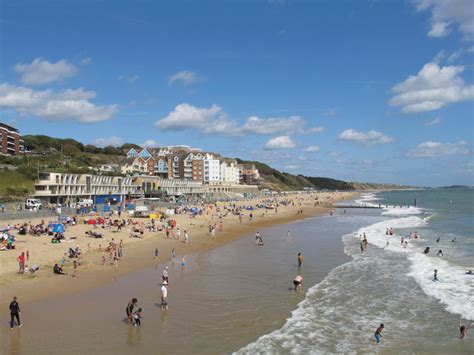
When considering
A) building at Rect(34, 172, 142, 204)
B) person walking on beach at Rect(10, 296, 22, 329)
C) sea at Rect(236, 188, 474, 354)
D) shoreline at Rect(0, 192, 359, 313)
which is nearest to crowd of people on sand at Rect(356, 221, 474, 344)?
sea at Rect(236, 188, 474, 354)

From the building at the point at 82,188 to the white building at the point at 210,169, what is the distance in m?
45.6

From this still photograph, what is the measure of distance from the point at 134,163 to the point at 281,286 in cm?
9666

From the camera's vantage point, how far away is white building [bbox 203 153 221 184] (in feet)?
412

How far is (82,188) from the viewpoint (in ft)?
214

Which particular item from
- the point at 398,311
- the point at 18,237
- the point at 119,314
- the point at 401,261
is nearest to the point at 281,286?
the point at 398,311

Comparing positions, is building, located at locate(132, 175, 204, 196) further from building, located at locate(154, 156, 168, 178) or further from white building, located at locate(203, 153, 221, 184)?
building, located at locate(154, 156, 168, 178)

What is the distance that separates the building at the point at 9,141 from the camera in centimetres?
8894

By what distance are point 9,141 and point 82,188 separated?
40.5 meters

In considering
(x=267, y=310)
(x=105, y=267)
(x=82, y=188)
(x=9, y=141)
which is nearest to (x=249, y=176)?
(x=9, y=141)

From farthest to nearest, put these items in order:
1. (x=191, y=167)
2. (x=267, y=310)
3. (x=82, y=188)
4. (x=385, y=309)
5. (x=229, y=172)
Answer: (x=229, y=172), (x=191, y=167), (x=82, y=188), (x=385, y=309), (x=267, y=310)

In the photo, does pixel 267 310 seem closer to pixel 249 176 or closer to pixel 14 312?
pixel 14 312

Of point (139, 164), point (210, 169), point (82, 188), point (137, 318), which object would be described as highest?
point (139, 164)

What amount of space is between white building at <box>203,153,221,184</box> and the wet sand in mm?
99170

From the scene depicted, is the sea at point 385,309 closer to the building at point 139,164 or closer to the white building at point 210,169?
the building at point 139,164
